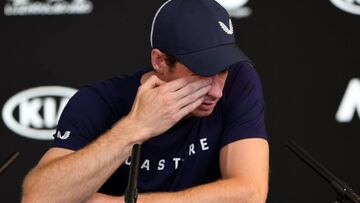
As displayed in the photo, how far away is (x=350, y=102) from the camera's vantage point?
3.17m

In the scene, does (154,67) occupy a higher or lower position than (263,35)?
higher

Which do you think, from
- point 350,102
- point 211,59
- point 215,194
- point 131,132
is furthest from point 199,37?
point 350,102

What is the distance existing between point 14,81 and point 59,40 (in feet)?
0.81

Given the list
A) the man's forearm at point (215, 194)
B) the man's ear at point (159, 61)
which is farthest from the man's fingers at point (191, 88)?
the man's forearm at point (215, 194)

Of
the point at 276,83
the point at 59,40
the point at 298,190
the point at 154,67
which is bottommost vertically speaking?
the point at 298,190

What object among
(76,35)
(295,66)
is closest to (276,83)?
(295,66)

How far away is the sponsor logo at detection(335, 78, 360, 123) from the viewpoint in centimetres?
317

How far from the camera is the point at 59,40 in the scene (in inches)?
129

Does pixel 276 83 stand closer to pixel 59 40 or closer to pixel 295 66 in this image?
pixel 295 66

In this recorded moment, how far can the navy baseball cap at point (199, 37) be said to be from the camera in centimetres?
210

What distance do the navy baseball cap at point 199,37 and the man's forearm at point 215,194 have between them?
0.97ft

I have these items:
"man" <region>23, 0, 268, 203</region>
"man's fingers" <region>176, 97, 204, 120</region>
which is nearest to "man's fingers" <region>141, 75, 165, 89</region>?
"man" <region>23, 0, 268, 203</region>

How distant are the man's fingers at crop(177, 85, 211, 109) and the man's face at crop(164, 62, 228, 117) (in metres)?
0.02

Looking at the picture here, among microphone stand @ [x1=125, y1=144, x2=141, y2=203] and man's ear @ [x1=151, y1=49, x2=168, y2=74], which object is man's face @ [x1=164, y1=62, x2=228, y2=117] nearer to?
man's ear @ [x1=151, y1=49, x2=168, y2=74]
